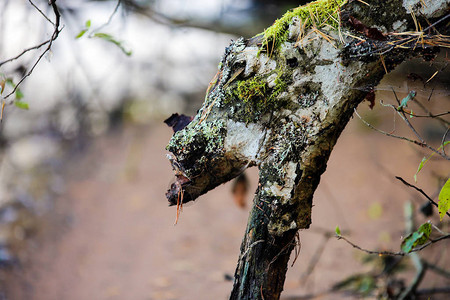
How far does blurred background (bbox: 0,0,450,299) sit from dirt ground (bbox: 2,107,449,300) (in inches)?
0.7

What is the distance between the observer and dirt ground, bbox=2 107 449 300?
159 inches

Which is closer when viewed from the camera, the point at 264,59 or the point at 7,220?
the point at 264,59

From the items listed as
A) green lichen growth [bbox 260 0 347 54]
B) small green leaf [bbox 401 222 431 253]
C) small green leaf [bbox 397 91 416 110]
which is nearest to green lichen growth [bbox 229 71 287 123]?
green lichen growth [bbox 260 0 347 54]

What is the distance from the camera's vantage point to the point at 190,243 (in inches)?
193

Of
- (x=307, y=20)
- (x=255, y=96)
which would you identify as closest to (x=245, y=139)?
(x=255, y=96)

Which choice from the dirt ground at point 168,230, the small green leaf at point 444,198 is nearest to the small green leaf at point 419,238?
the small green leaf at point 444,198

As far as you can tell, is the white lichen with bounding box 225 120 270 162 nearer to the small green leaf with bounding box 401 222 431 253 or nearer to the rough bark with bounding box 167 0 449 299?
the rough bark with bounding box 167 0 449 299

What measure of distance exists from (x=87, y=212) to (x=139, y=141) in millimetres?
1949

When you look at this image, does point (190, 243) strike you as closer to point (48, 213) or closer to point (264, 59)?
point (48, 213)

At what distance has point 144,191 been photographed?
19.5ft

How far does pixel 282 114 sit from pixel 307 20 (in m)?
0.37

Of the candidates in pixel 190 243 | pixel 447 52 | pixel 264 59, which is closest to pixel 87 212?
pixel 190 243

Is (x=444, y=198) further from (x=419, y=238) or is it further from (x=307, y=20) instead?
(x=307, y=20)

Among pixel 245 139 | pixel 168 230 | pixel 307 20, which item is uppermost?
pixel 168 230
